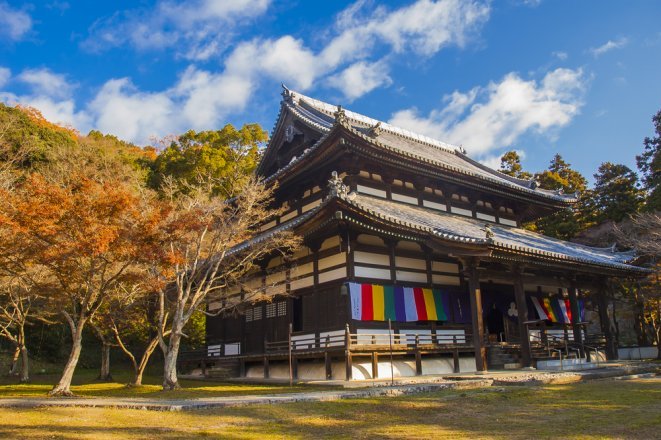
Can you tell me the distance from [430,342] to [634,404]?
9.48 metres

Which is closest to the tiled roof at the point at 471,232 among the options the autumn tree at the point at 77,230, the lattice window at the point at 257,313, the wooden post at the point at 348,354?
the wooden post at the point at 348,354

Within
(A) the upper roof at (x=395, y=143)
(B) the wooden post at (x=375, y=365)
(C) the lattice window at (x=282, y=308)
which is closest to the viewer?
(B) the wooden post at (x=375, y=365)

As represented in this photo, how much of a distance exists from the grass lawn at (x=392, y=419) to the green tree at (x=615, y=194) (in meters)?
31.0

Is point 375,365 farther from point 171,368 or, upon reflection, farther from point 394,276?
point 171,368

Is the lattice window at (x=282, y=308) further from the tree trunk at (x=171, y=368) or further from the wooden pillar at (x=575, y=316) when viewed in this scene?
the wooden pillar at (x=575, y=316)

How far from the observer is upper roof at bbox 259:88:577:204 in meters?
21.8

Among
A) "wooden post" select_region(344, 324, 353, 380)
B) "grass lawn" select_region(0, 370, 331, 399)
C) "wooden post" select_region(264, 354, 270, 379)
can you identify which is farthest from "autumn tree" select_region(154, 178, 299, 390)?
"wooden post" select_region(264, 354, 270, 379)

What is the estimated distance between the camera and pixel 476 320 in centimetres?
1825

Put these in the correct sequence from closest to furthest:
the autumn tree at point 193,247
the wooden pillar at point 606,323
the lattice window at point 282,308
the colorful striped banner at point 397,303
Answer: the autumn tree at point 193,247
the colorful striped banner at point 397,303
the lattice window at point 282,308
the wooden pillar at point 606,323

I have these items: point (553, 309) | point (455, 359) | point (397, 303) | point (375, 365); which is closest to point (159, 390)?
point (375, 365)

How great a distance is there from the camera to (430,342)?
19719 millimetres

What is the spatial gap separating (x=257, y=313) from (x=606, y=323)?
1599 cm

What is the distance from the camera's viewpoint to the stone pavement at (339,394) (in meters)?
11.0

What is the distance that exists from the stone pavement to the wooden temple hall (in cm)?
230
